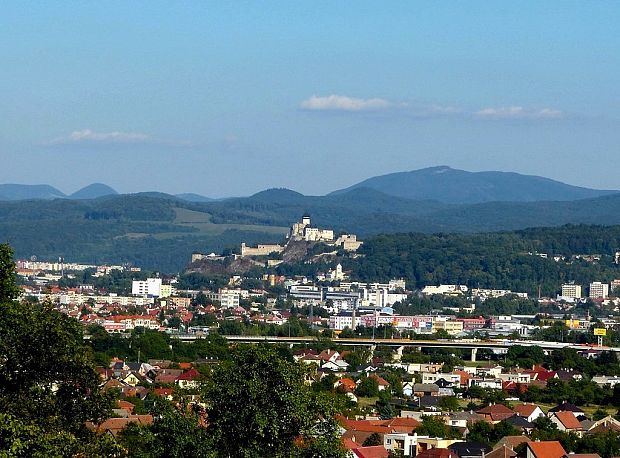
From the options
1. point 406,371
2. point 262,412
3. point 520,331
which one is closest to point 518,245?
point 520,331

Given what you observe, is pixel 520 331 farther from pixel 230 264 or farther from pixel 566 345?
pixel 230 264

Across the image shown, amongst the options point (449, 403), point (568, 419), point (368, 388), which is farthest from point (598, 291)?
point (568, 419)

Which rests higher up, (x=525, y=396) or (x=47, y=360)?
(x=47, y=360)

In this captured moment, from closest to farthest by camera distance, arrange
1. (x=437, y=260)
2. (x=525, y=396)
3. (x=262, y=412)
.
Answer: (x=262, y=412) → (x=525, y=396) → (x=437, y=260)

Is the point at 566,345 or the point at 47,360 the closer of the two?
the point at 47,360

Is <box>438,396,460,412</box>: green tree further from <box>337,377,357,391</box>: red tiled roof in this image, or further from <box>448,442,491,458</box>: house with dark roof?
<box>448,442,491,458</box>: house with dark roof

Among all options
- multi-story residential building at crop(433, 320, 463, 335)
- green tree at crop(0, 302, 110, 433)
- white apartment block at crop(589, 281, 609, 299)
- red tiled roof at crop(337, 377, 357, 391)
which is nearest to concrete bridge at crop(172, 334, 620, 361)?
multi-story residential building at crop(433, 320, 463, 335)

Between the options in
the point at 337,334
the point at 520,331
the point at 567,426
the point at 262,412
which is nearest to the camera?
the point at 262,412
